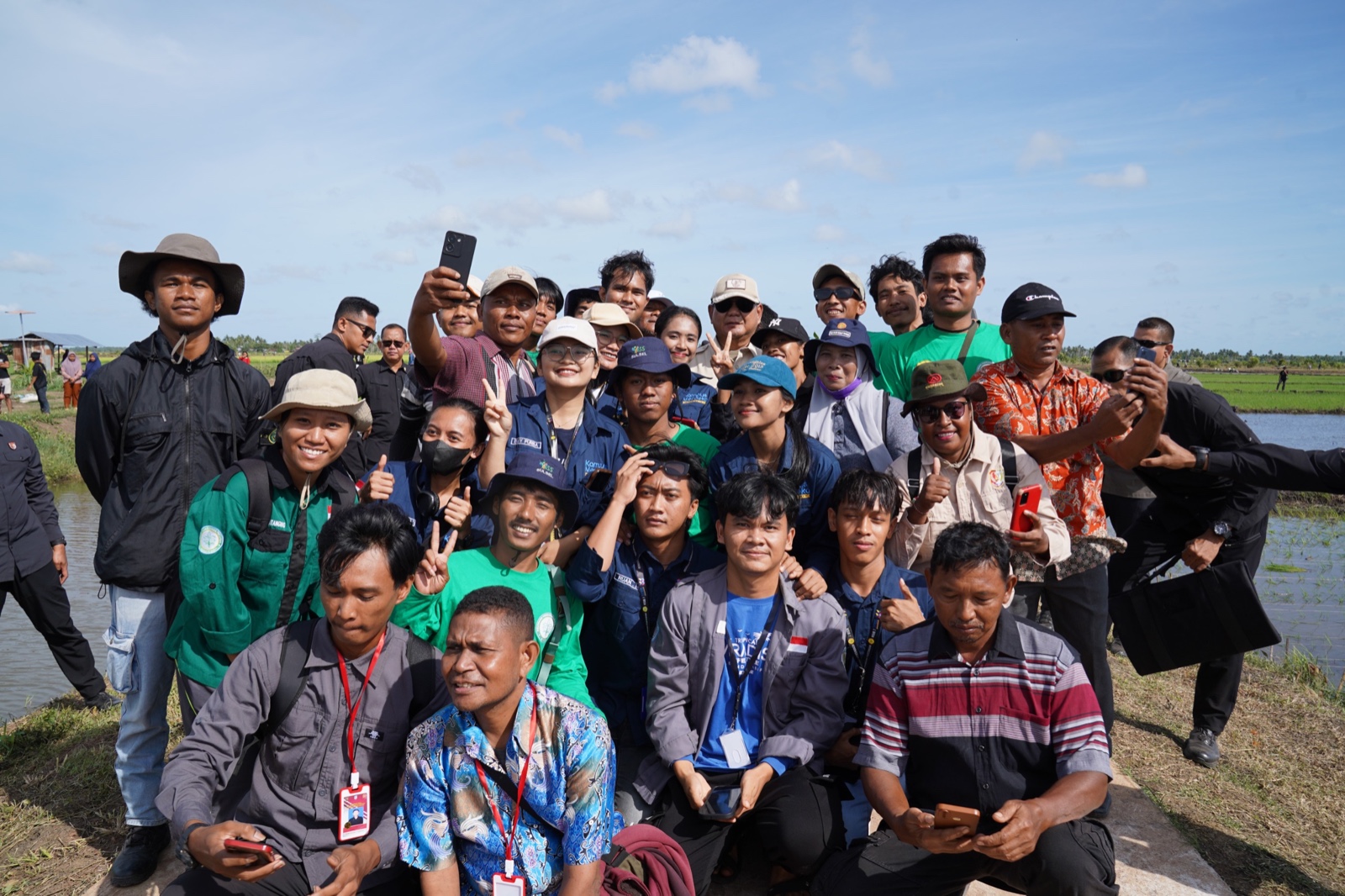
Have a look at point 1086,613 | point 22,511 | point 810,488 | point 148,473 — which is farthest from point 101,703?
point 1086,613

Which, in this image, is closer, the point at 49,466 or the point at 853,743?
the point at 853,743

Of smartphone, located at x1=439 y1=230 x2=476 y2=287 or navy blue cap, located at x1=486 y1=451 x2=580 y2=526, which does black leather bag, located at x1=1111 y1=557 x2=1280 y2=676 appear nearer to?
navy blue cap, located at x1=486 y1=451 x2=580 y2=526

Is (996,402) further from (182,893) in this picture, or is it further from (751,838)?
(182,893)

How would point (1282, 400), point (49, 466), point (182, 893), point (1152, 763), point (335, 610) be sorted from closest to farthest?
point (182, 893) < point (335, 610) < point (1152, 763) < point (49, 466) < point (1282, 400)

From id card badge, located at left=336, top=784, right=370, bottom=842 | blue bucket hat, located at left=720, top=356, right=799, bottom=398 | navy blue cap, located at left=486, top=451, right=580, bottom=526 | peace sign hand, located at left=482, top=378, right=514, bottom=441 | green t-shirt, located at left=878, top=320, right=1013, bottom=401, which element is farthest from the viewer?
green t-shirt, located at left=878, top=320, right=1013, bottom=401

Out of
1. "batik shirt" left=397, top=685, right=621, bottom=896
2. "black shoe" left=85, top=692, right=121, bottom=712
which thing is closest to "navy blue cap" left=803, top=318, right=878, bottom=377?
"batik shirt" left=397, top=685, right=621, bottom=896

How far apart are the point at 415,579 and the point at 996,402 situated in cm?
324

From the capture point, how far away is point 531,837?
2.96 meters

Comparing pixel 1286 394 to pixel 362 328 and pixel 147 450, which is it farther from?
pixel 147 450

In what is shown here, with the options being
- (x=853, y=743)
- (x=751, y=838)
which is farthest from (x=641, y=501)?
(x=751, y=838)

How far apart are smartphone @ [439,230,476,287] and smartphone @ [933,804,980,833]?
3.20 meters

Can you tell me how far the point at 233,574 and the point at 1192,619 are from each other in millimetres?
4959

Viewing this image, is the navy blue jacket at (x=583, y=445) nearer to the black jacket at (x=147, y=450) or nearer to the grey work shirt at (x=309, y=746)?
the grey work shirt at (x=309, y=746)

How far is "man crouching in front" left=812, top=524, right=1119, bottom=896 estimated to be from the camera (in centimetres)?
314
